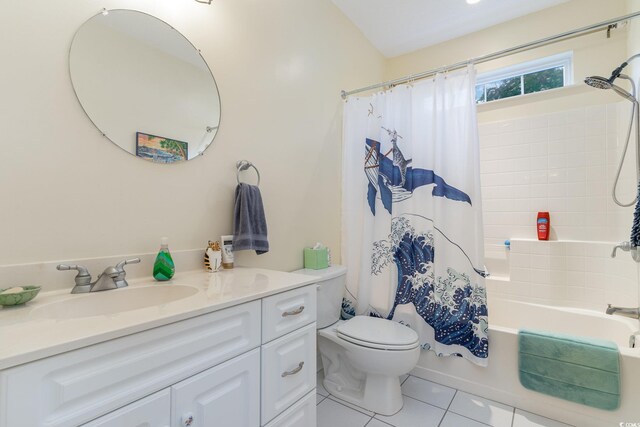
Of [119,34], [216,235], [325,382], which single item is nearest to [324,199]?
[216,235]

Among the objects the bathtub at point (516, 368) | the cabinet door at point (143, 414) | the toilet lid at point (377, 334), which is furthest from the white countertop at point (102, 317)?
the bathtub at point (516, 368)

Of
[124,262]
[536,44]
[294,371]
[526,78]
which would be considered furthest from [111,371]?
[526,78]

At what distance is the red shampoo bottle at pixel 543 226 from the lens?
91.4 inches

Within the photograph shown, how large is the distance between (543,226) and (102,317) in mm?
2816

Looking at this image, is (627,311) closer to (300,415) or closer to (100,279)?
(300,415)

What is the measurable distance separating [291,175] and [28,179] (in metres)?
1.21

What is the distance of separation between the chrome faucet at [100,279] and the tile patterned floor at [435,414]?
50.3 inches

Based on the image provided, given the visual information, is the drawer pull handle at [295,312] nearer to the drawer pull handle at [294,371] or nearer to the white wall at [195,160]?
the drawer pull handle at [294,371]

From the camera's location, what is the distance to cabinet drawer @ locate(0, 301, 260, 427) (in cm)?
53

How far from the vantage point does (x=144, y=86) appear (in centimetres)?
118

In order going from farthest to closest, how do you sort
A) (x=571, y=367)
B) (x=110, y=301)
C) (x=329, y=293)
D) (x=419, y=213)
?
(x=419, y=213) → (x=329, y=293) → (x=571, y=367) → (x=110, y=301)

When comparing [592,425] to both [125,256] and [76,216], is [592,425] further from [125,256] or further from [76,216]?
[76,216]

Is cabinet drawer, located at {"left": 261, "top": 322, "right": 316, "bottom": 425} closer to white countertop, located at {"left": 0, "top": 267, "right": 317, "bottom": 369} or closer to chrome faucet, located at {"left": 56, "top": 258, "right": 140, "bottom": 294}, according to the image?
white countertop, located at {"left": 0, "top": 267, "right": 317, "bottom": 369}

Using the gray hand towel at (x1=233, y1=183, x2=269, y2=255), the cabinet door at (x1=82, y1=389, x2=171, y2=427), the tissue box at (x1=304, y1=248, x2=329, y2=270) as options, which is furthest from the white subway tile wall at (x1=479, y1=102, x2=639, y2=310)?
the cabinet door at (x1=82, y1=389, x2=171, y2=427)
